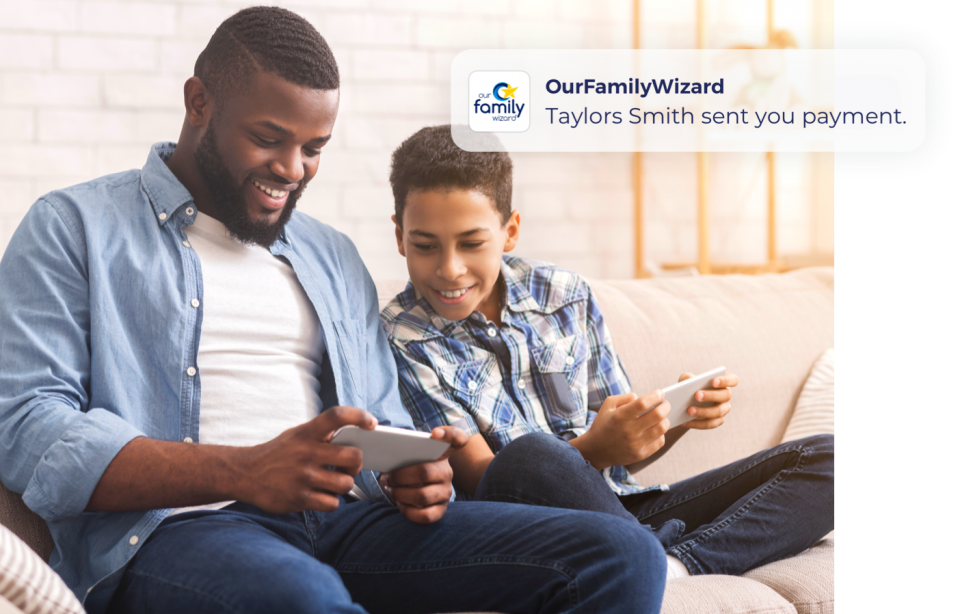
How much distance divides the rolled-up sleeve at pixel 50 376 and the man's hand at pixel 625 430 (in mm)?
553

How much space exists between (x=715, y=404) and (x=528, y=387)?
0.27 m

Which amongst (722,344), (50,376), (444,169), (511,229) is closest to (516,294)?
(511,229)

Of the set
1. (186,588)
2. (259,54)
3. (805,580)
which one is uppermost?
(259,54)

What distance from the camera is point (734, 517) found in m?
1.06

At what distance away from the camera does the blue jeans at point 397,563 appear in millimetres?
678

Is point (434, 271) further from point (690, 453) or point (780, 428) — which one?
point (780, 428)

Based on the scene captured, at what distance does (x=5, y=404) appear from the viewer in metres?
0.79

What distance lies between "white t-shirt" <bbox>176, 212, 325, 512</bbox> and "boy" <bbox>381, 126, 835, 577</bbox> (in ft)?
0.61

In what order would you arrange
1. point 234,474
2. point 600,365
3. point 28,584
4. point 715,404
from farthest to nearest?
point 600,365 → point 715,404 → point 234,474 → point 28,584

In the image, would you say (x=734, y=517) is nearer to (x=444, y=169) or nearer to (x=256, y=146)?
(x=444, y=169)

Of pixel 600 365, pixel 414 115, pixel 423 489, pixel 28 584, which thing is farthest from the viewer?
pixel 414 115

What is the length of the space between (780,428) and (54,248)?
121 centimetres

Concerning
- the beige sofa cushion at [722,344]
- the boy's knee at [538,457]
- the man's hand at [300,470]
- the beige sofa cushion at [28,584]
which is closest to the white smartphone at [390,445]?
the man's hand at [300,470]

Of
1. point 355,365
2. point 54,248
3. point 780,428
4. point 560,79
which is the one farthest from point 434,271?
point 780,428
